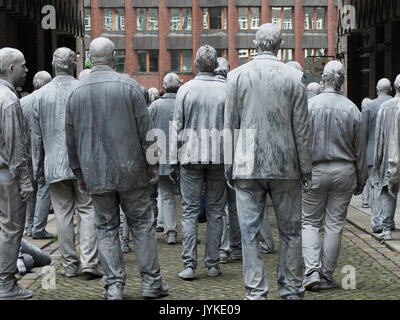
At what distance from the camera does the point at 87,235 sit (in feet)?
35.0

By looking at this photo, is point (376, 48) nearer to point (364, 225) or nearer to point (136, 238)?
point (364, 225)

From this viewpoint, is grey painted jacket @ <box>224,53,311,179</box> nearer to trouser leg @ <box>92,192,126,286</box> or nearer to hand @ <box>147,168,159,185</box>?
hand @ <box>147,168,159,185</box>

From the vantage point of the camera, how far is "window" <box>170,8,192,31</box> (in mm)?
81562

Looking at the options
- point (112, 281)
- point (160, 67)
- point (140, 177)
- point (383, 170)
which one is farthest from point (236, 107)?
point (160, 67)

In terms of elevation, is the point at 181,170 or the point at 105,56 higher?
the point at 105,56

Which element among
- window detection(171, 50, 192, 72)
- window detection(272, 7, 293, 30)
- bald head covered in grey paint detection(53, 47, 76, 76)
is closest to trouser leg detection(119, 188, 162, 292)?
bald head covered in grey paint detection(53, 47, 76, 76)

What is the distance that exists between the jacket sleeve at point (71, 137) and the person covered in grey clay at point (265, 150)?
4.53ft

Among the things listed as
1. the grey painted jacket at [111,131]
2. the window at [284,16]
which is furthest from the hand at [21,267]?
the window at [284,16]

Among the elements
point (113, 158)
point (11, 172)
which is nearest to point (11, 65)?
point (11, 172)

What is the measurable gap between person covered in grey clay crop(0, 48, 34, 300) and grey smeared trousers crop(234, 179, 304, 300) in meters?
1.82

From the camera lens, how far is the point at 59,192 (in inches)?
426

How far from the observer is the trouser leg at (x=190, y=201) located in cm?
1063

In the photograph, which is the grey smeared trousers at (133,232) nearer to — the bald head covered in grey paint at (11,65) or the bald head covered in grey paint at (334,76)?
the bald head covered in grey paint at (11,65)

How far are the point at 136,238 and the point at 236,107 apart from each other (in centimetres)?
153
